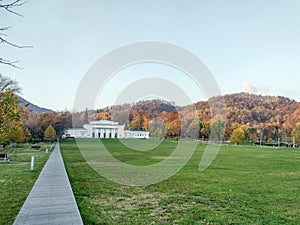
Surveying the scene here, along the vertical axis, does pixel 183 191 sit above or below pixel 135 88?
below

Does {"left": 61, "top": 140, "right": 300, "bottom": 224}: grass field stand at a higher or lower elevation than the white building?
lower

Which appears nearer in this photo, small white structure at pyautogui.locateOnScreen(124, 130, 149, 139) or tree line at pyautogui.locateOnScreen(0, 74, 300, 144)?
tree line at pyautogui.locateOnScreen(0, 74, 300, 144)

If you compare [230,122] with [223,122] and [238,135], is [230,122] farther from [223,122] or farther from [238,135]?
[223,122]

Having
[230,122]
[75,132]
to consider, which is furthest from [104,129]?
[230,122]

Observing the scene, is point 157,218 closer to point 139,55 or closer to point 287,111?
point 139,55

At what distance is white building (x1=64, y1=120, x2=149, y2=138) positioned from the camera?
97125mm

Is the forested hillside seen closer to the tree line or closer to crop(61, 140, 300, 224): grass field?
the tree line

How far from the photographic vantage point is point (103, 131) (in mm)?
104125

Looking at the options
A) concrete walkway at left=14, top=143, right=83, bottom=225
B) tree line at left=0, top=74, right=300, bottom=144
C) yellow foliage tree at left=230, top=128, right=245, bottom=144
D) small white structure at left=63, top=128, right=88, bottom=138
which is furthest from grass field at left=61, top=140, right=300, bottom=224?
small white structure at left=63, top=128, right=88, bottom=138

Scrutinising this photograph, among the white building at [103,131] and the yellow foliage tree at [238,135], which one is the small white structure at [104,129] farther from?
the yellow foliage tree at [238,135]

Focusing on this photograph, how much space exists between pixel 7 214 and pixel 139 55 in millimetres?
12377

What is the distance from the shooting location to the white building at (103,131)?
9712 centimetres

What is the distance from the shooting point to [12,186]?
35.3ft

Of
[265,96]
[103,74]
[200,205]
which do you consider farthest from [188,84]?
[265,96]
